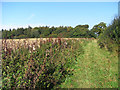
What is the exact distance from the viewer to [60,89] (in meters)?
4.62

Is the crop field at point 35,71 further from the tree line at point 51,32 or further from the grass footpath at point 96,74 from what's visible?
the tree line at point 51,32

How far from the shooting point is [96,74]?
19.3 ft

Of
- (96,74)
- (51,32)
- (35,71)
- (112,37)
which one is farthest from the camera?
(51,32)

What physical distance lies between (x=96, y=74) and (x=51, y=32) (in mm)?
7447

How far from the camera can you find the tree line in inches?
186

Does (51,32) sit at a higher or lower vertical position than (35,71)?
higher

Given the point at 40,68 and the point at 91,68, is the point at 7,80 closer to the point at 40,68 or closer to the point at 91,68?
the point at 40,68

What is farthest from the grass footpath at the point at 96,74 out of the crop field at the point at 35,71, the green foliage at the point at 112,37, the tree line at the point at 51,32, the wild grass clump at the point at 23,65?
the tree line at the point at 51,32

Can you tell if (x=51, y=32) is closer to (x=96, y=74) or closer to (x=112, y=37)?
(x=112, y=37)

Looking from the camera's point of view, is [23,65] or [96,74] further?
[96,74]

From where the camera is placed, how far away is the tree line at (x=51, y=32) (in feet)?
15.5

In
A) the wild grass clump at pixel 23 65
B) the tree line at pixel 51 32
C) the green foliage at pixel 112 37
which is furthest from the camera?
the green foliage at pixel 112 37

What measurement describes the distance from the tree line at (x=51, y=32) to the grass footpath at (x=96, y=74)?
2277mm

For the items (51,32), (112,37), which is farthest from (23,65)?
(51,32)
